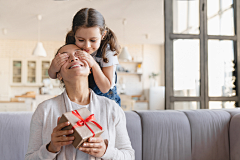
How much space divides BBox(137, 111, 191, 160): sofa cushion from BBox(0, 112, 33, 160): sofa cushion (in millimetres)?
760

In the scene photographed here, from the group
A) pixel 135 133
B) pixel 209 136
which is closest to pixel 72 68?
pixel 135 133

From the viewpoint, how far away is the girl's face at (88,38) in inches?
43.6

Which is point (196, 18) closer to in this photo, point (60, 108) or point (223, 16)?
point (223, 16)

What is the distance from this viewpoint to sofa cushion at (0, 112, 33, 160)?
4.18 ft

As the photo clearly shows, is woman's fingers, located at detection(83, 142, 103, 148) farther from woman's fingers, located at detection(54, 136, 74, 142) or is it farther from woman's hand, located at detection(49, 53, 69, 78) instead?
woman's hand, located at detection(49, 53, 69, 78)

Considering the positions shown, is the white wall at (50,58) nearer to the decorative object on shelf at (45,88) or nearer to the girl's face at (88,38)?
the decorative object on shelf at (45,88)

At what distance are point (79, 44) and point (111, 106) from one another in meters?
0.37

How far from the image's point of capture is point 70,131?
2.67ft

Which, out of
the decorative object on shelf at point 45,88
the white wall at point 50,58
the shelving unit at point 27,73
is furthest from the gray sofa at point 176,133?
the shelving unit at point 27,73

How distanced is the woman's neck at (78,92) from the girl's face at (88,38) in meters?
0.19

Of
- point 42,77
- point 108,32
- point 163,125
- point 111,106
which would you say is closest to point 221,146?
point 163,125

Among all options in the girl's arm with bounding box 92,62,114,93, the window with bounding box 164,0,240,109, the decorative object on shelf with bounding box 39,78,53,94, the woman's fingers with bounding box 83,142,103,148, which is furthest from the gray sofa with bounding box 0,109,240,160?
the decorative object on shelf with bounding box 39,78,53,94

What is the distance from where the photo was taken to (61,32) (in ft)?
21.6

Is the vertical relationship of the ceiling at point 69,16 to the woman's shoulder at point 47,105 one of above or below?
above
